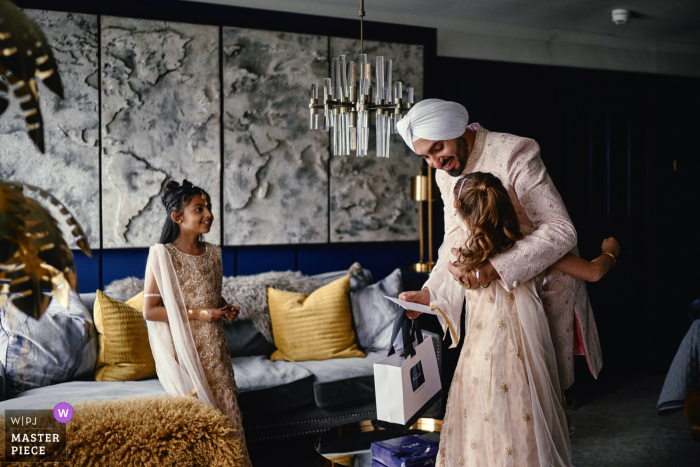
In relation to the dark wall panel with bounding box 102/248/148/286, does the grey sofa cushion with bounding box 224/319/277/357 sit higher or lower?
lower

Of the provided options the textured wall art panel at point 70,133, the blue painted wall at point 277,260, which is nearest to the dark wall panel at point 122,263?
the blue painted wall at point 277,260

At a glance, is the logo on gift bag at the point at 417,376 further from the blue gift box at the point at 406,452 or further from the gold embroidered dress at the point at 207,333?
the gold embroidered dress at the point at 207,333

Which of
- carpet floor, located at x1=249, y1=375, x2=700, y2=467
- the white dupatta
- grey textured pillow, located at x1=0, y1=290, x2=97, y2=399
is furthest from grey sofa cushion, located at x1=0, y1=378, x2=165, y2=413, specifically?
carpet floor, located at x1=249, y1=375, x2=700, y2=467

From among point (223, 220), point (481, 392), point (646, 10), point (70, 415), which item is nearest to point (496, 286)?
point (481, 392)

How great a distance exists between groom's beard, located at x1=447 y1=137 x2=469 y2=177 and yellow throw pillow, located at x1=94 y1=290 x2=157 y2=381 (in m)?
2.04

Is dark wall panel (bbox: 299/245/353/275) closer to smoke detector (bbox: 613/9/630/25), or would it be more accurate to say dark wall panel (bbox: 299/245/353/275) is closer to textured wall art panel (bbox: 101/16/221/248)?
textured wall art panel (bbox: 101/16/221/248)

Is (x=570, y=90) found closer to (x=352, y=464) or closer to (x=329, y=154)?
(x=329, y=154)

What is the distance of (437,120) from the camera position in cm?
178

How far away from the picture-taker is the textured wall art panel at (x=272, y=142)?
3.86 m

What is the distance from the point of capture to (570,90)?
194 inches

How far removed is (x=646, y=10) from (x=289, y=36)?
276 centimetres

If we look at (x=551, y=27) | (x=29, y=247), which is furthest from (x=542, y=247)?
(x=551, y=27)

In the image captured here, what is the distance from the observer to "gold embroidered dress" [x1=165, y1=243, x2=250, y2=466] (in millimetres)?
2398

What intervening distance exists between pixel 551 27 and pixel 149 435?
15.6 ft
